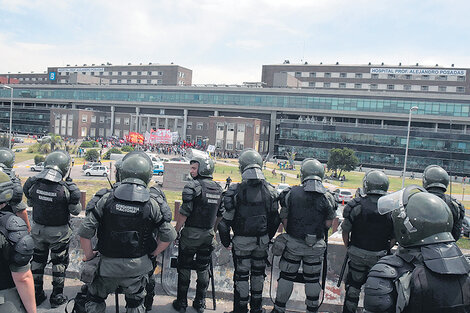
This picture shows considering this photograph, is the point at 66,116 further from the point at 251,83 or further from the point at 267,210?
the point at 267,210

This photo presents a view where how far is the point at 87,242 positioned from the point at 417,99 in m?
62.8

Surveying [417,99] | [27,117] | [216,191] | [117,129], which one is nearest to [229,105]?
[117,129]

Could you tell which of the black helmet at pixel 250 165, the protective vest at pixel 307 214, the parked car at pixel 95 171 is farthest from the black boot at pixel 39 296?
the parked car at pixel 95 171

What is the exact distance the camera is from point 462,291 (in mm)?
2361

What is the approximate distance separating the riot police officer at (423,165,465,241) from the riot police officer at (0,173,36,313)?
4.97 m

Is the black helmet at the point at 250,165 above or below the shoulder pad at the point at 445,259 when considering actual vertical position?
above

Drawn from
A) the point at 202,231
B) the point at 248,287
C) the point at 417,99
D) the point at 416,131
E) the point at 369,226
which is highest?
the point at 417,99

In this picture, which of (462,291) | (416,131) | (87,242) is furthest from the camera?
(416,131)

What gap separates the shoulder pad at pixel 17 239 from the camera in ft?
8.96

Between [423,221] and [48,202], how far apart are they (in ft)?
15.1

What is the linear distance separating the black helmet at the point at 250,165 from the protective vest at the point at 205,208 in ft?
1.73

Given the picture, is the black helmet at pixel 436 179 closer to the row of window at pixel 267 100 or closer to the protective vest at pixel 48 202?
the protective vest at pixel 48 202

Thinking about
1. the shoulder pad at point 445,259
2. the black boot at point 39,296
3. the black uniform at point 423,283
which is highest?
the shoulder pad at point 445,259

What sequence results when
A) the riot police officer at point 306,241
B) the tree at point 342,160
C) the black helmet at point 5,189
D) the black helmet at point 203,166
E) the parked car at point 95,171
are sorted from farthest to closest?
the tree at point 342,160, the parked car at point 95,171, the black helmet at point 203,166, the riot police officer at point 306,241, the black helmet at point 5,189
